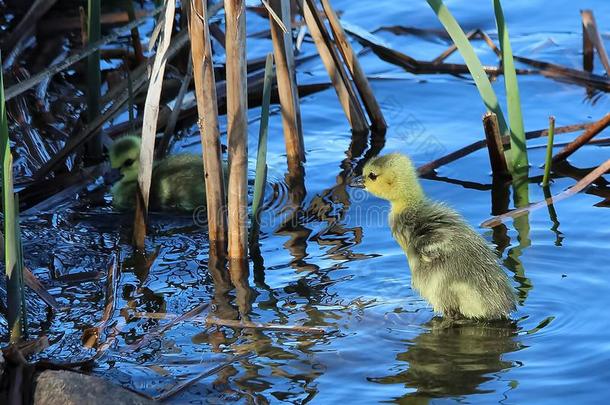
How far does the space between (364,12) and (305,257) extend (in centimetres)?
360

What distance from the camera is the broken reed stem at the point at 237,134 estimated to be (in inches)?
178

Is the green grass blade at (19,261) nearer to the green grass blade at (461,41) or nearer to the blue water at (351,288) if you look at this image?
the blue water at (351,288)

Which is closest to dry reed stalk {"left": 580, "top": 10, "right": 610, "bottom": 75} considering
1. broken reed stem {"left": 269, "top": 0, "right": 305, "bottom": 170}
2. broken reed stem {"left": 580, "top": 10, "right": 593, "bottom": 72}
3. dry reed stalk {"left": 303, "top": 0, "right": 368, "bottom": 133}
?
broken reed stem {"left": 580, "top": 10, "right": 593, "bottom": 72}

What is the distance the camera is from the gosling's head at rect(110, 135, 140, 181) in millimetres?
5852

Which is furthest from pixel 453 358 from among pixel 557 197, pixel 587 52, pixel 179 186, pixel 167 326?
pixel 587 52

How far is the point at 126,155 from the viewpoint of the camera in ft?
19.2

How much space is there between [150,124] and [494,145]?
1861mm

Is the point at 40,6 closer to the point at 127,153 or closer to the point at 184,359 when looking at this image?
the point at 127,153

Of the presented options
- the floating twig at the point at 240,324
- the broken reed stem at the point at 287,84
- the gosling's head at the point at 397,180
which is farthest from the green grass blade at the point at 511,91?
the floating twig at the point at 240,324

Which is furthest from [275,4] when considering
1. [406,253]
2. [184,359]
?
[184,359]

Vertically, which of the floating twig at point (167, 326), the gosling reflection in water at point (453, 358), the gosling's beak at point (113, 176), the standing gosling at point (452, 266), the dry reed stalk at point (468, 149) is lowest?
the gosling reflection in water at point (453, 358)

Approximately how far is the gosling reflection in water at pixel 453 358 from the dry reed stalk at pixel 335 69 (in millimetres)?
1975

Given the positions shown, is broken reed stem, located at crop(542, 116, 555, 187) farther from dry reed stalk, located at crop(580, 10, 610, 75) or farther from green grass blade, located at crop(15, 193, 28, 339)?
green grass blade, located at crop(15, 193, 28, 339)

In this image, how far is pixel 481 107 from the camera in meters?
6.91
